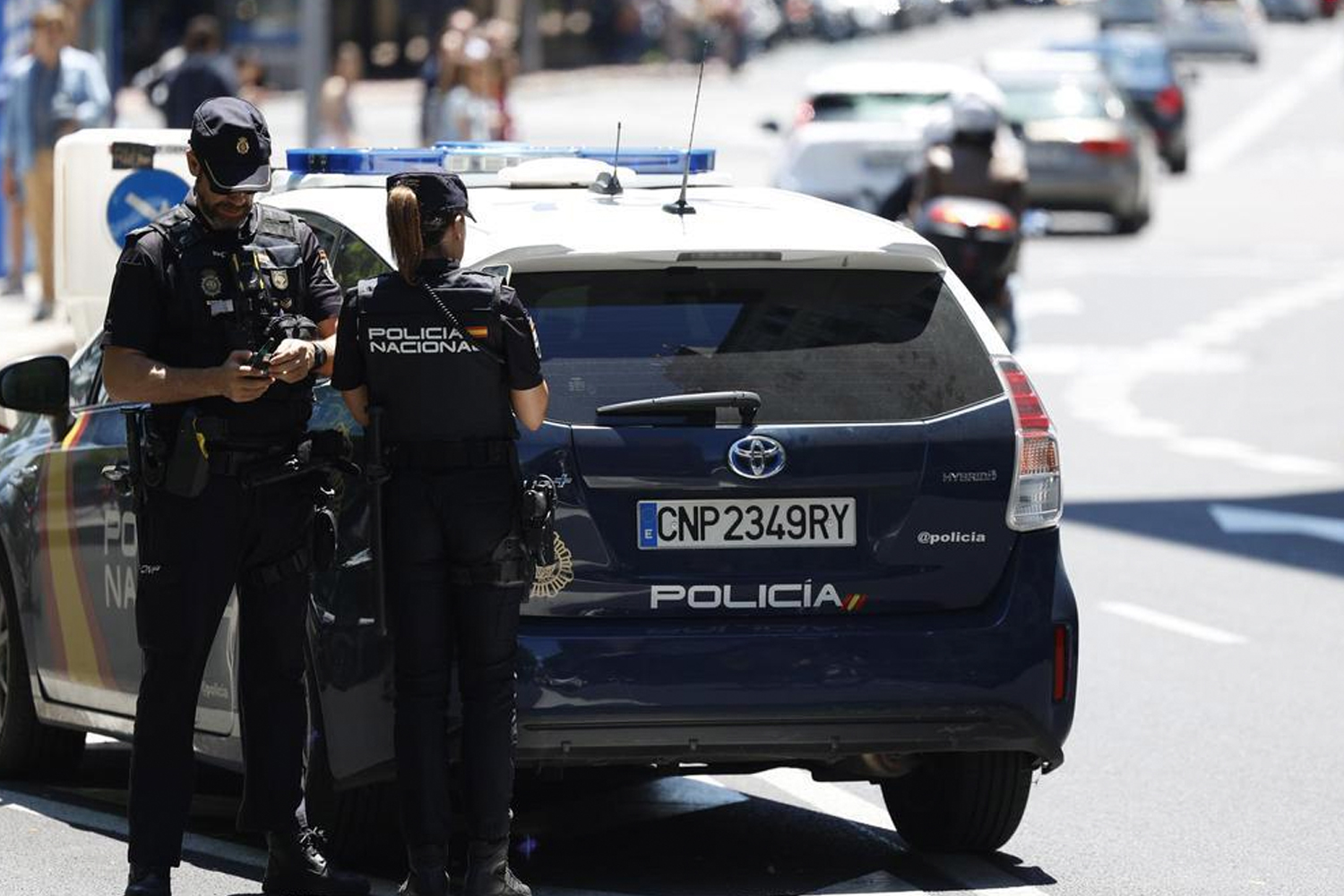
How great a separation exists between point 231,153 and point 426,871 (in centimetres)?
156

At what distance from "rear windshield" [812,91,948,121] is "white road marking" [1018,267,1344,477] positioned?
11.2ft

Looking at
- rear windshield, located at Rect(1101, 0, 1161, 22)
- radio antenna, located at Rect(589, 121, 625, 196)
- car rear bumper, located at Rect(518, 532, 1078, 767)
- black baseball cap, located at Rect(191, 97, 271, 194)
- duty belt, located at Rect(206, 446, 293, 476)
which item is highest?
black baseball cap, located at Rect(191, 97, 271, 194)

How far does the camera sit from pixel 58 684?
24.6ft

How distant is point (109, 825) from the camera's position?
7.39 metres

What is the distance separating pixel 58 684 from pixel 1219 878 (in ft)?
9.65

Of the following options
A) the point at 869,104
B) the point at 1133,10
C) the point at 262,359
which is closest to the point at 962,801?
the point at 262,359

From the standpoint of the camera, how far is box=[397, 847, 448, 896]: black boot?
6172 mm

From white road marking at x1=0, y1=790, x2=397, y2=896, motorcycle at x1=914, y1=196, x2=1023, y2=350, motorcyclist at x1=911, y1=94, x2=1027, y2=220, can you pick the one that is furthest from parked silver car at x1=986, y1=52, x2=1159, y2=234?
white road marking at x1=0, y1=790, x2=397, y2=896

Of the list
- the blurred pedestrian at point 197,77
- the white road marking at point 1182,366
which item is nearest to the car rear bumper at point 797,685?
the white road marking at point 1182,366

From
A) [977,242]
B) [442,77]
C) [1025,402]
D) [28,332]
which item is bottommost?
[28,332]

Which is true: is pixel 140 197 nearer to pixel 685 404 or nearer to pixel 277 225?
pixel 277 225

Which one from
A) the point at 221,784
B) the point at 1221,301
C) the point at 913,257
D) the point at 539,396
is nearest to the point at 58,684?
the point at 221,784

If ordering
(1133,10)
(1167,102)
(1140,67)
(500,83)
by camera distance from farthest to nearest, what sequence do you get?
(1133,10) → (1140,67) → (1167,102) → (500,83)

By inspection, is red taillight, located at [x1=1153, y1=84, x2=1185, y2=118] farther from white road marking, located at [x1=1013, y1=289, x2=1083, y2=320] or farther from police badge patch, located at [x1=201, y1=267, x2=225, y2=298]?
police badge patch, located at [x1=201, y1=267, x2=225, y2=298]
